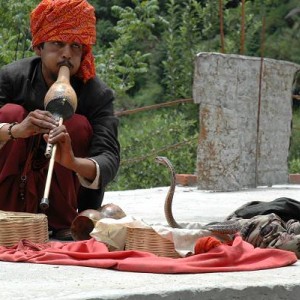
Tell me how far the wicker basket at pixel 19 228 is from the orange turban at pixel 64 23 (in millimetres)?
863

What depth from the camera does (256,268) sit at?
4066 mm

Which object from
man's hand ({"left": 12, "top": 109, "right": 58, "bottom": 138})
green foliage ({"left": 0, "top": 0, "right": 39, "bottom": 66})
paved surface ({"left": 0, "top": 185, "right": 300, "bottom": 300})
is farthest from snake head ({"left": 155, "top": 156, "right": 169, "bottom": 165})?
green foliage ({"left": 0, "top": 0, "right": 39, "bottom": 66})

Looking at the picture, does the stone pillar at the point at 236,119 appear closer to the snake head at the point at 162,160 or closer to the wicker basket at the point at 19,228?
the snake head at the point at 162,160

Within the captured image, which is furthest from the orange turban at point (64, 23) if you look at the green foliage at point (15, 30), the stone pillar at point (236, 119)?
the green foliage at point (15, 30)

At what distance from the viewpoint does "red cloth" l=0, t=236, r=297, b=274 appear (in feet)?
13.0

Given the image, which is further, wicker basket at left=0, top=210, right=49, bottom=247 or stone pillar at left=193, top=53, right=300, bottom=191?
stone pillar at left=193, top=53, right=300, bottom=191

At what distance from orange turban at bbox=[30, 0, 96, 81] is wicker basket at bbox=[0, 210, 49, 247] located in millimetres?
863

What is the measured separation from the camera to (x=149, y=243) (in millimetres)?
4301

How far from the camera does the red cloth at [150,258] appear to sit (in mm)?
3975

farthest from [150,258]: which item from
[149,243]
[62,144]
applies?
[62,144]

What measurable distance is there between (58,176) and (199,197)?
3.00 meters

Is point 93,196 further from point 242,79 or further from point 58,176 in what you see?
point 242,79

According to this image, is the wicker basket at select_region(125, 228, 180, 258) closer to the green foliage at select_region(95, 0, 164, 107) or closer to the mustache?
the mustache

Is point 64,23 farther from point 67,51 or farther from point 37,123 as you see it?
point 37,123
